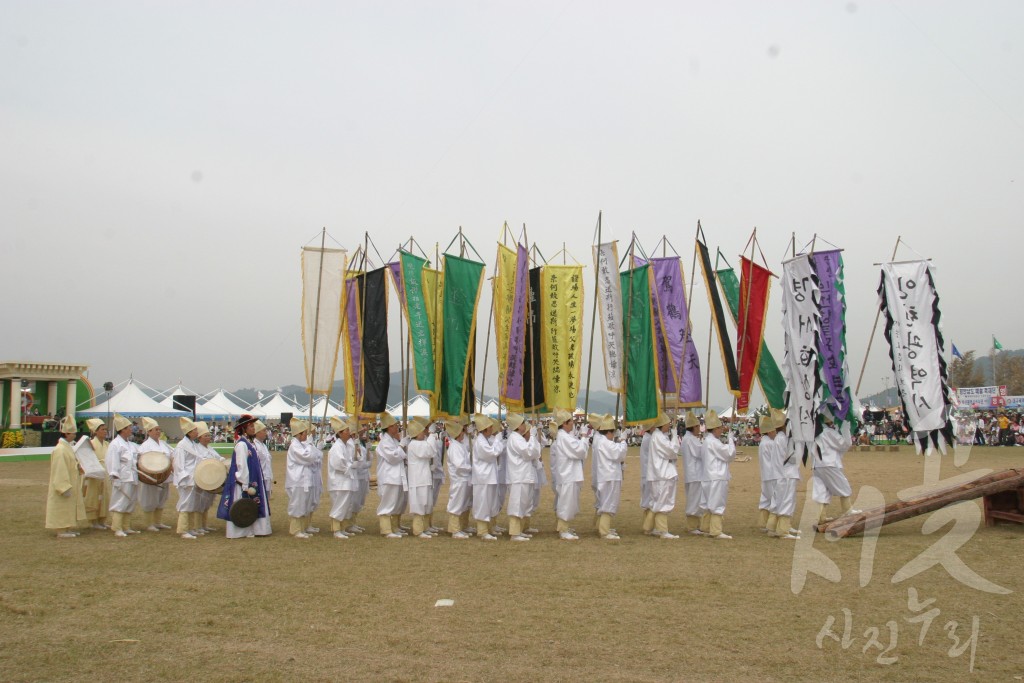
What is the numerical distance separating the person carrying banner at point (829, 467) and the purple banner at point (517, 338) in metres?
4.44

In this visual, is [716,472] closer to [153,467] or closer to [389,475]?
[389,475]

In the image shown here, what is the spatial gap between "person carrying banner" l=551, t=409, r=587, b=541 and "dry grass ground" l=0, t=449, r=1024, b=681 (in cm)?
42

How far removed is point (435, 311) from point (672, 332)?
12.3 feet

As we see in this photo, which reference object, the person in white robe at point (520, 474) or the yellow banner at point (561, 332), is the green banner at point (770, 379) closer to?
the yellow banner at point (561, 332)

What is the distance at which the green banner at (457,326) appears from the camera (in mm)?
12211

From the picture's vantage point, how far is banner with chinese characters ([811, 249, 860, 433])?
10602 mm

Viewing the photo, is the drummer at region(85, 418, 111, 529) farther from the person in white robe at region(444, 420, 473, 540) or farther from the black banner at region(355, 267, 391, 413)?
the person in white robe at region(444, 420, 473, 540)

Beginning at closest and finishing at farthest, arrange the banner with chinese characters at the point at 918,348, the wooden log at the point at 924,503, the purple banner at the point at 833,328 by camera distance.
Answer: the wooden log at the point at 924,503
the banner with chinese characters at the point at 918,348
the purple banner at the point at 833,328

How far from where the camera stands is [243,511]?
10.9m

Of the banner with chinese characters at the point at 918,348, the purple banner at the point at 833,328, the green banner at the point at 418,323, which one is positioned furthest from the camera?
the green banner at the point at 418,323

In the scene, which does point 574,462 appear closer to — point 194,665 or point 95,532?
point 194,665

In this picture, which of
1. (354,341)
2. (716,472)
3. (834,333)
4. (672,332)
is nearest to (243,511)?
(354,341)

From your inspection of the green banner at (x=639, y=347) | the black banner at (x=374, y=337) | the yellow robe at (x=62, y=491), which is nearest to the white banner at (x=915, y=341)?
the green banner at (x=639, y=347)

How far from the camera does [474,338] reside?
12258 mm
